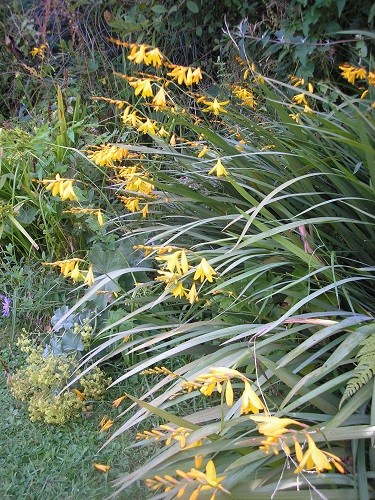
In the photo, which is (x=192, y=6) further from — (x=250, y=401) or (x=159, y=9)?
(x=250, y=401)

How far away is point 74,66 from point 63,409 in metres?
2.72

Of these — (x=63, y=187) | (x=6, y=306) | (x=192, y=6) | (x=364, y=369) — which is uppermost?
(x=192, y=6)

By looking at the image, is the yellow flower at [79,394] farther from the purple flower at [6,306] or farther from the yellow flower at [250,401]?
the yellow flower at [250,401]

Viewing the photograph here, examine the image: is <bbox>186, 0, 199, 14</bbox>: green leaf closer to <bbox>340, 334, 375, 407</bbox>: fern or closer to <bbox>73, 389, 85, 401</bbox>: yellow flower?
<bbox>73, 389, 85, 401</bbox>: yellow flower

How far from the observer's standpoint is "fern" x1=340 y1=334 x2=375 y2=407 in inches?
63.0

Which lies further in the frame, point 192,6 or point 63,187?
point 192,6

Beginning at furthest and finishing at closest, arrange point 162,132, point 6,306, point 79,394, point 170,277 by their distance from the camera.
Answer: point 6,306
point 162,132
point 79,394
point 170,277

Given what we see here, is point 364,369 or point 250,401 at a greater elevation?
point 250,401

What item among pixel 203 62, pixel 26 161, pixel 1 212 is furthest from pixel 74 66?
pixel 1 212

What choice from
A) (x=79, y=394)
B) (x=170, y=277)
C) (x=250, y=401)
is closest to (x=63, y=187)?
(x=170, y=277)

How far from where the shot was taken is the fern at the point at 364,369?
1.60m

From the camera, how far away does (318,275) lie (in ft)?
7.43

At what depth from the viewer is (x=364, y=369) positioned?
1.67 m

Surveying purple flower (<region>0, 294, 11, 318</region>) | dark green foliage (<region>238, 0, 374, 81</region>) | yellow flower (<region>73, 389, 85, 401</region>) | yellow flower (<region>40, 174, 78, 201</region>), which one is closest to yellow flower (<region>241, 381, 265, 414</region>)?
yellow flower (<region>40, 174, 78, 201</region>)
